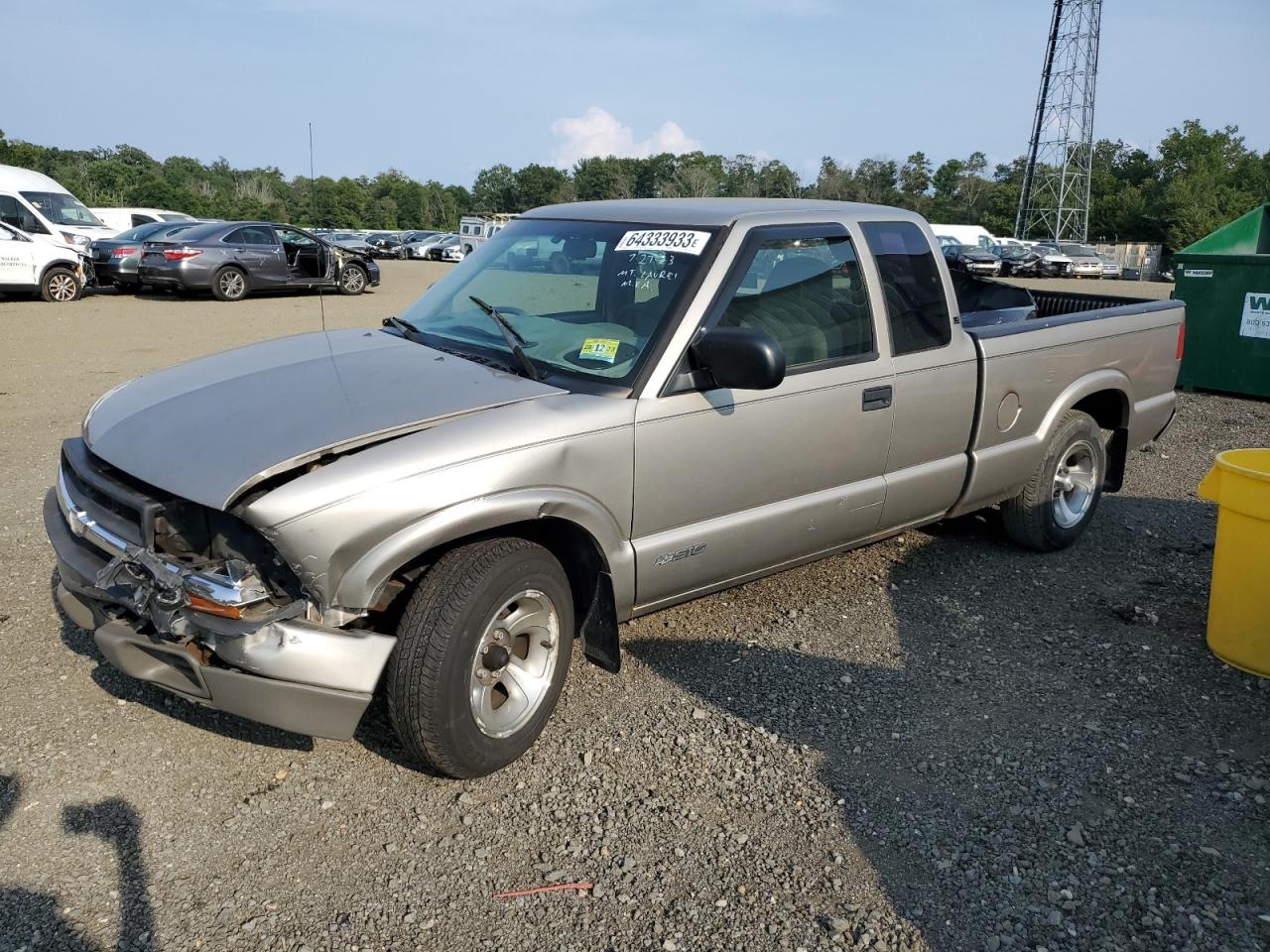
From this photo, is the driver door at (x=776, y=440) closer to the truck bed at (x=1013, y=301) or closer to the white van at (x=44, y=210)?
the truck bed at (x=1013, y=301)

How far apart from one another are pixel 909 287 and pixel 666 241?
1.29m

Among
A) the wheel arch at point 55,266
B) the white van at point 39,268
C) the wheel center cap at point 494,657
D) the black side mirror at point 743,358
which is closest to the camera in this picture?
the wheel center cap at point 494,657

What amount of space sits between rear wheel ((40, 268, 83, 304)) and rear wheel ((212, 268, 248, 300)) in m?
2.28

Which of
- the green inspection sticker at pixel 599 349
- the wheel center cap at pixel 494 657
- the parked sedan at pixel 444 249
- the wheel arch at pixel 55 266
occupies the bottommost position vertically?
the wheel center cap at pixel 494 657

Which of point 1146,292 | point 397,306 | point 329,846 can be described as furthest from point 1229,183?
point 329,846

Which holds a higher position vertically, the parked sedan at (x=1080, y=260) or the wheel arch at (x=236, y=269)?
the parked sedan at (x=1080, y=260)

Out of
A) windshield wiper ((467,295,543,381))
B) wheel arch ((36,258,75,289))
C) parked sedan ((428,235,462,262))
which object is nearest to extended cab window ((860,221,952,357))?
windshield wiper ((467,295,543,381))

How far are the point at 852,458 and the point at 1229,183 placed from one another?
88.9 m

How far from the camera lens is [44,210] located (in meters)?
21.3

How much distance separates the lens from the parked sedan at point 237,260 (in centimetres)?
1819

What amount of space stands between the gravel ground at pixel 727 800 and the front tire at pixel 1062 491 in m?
0.63

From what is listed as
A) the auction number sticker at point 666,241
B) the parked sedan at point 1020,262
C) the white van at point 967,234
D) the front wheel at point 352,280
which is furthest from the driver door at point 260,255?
the white van at point 967,234

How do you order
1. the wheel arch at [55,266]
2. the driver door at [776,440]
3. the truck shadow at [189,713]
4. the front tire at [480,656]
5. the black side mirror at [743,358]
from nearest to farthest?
1. the front tire at [480,656]
2. the black side mirror at [743,358]
3. the truck shadow at [189,713]
4. the driver door at [776,440]
5. the wheel arch at [55,266]

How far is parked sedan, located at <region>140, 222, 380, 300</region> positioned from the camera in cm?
1819
